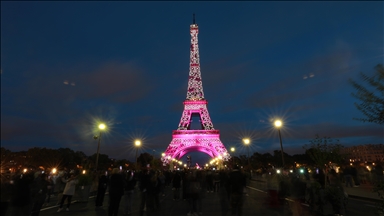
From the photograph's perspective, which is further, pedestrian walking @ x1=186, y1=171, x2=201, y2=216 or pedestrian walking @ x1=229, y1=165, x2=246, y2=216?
pedestrian walking @ x1=186, y1=171, x2=201, y2=216

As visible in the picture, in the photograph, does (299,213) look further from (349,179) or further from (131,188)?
(349,179)

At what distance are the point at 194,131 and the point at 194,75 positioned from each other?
16261mm

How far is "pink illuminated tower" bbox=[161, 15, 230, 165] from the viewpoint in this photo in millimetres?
58859

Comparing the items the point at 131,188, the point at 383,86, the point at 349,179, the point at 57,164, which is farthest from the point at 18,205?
the point at 57,164

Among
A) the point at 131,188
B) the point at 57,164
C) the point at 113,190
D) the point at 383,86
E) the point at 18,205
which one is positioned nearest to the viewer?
the point at 18,205

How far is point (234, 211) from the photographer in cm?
873

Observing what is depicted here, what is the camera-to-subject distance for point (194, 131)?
6088 cm

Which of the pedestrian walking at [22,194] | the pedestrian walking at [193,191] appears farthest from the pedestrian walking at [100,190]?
the pedestrian walking at [22,194]

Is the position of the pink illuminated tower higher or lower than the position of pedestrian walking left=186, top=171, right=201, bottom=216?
Result: higher

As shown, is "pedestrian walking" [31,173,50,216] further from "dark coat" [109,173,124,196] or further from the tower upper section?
the tower upper section

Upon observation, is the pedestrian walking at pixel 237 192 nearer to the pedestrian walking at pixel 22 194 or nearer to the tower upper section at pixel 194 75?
the pedestrian walking at pixel 22 194

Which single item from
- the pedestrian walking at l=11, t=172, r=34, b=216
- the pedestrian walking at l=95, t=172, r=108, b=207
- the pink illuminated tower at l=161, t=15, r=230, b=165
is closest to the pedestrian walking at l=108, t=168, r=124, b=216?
the pedestrian walking at l=11, t=172, r=34, b=216

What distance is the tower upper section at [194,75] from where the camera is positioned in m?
66.8

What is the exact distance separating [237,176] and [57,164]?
285 feet
